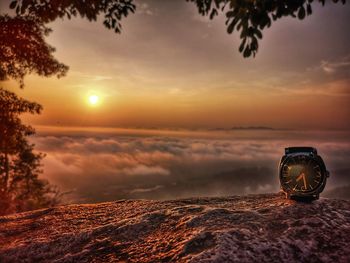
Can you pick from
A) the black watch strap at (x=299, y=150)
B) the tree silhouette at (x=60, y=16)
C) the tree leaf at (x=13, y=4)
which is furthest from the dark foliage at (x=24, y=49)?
the black watch strap at (x=299, y=150)

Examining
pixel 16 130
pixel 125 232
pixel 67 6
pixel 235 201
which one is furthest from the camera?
pixel 16 130

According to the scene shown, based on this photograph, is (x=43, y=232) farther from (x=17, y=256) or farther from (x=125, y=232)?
(x=125, y=232)

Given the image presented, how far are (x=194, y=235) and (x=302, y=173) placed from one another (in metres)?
1.93

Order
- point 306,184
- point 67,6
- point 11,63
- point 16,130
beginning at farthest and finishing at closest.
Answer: point 16,130 < point 11,63 < point 67,6 < point 306,184

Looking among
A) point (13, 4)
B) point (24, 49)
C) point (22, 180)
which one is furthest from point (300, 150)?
point (22, 180)

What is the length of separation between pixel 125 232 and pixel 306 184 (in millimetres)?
2389

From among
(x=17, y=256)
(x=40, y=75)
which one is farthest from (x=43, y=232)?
(x=40, y=75)

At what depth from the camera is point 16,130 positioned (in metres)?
16.5

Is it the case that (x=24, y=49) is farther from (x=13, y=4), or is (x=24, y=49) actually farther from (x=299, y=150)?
(x=299, y=150)

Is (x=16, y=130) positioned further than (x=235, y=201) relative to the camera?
Yes

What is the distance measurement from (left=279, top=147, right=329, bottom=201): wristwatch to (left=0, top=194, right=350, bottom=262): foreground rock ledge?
6.0 inches

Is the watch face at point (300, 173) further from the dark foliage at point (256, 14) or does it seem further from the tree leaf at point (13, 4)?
the tree leaf at point (13, 4)

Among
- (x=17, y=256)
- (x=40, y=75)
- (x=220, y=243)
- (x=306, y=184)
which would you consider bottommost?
(x=17, y=256)

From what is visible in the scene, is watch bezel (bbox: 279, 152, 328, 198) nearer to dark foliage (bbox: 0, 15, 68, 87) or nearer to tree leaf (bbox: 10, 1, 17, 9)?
tree leaf (bbox: 10, 1, 17, 9)
